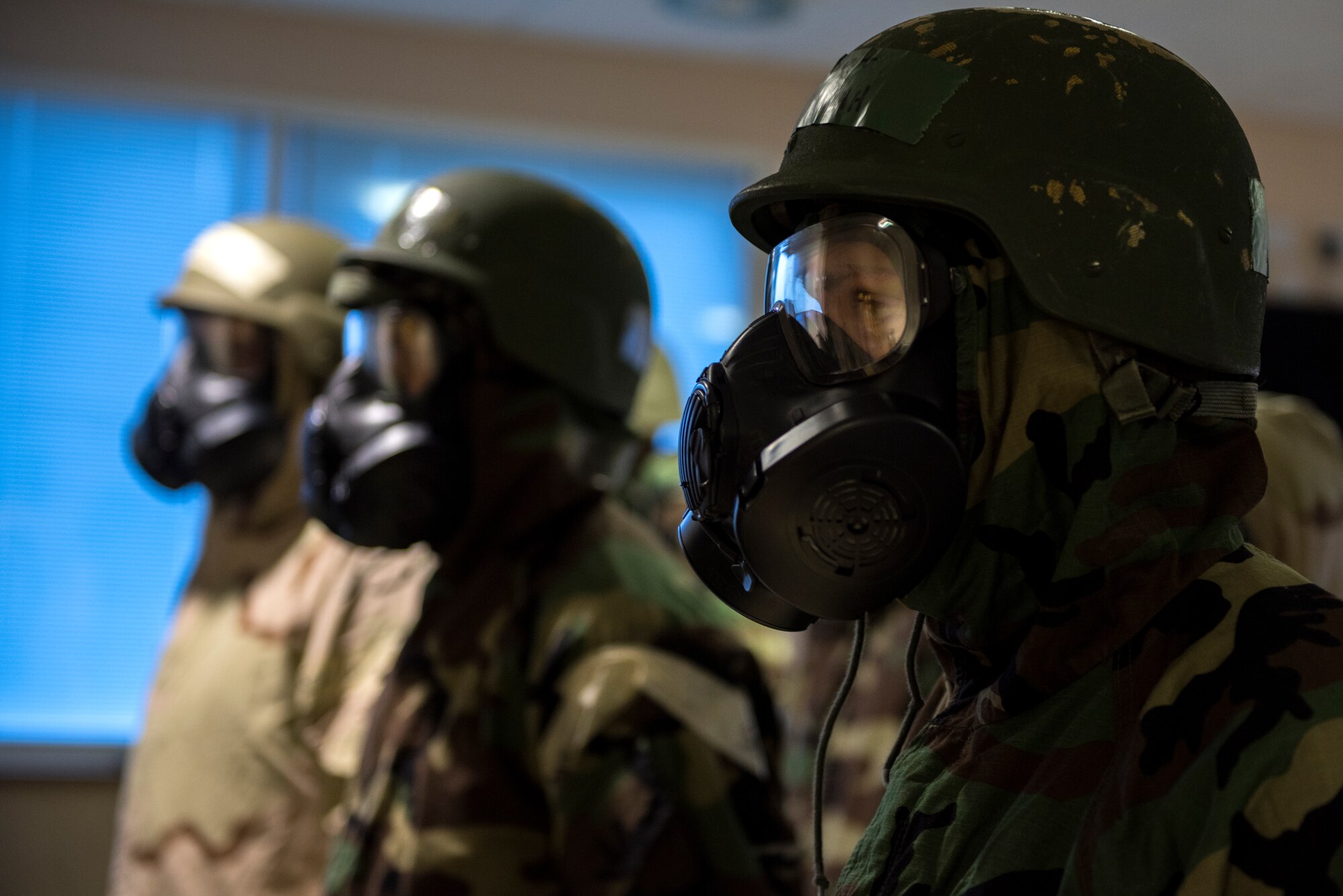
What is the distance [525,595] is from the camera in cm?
169

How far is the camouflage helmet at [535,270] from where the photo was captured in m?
1.82

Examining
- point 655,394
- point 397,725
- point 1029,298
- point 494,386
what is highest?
point 1029,298

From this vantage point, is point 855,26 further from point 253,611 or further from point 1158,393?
point 1158,393

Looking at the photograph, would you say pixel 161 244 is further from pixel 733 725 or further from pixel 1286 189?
→ pixel 1286 189

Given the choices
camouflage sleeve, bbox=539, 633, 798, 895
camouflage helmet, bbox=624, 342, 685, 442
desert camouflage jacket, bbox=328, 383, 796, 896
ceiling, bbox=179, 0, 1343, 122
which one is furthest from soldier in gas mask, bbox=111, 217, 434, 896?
ceiling, bbox=179, 0, 1343, 122

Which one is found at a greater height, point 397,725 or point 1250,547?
point 1250,547

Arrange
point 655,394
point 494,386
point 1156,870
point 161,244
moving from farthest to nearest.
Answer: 1. point 161,244
2. point 655,394
3. point 494,386
4. point 1156,870

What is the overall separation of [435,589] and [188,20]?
3.24 meters

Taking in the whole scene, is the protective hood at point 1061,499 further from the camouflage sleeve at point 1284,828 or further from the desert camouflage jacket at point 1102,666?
the camouflage sleeve at point 1284,828

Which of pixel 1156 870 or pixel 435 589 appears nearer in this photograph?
pixel 1156 870

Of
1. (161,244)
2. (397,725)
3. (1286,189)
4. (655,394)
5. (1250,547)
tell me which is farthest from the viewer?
(1286,189)

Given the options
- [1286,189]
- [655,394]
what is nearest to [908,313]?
[655,394]

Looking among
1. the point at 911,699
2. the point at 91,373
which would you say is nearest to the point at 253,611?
the point at 911,699

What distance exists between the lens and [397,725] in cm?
172
